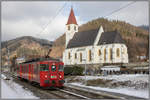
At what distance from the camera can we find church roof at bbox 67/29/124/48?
201 ft

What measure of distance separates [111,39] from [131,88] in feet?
146

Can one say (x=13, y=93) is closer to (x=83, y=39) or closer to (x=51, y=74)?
(x=51, y=74)

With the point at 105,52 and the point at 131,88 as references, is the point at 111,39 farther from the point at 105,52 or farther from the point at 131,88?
the point at 131,88

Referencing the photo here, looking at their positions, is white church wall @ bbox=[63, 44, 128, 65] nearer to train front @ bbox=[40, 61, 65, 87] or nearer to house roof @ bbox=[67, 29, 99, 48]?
house roof @ bbox=[67, 29, 99, 48]

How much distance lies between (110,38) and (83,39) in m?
11.2

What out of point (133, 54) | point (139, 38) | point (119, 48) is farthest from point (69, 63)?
point (139, 38)

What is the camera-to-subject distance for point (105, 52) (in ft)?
207

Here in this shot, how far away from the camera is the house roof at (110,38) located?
60.8 m

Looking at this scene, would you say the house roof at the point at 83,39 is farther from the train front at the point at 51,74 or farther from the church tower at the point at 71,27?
the train front at the point at 51,74

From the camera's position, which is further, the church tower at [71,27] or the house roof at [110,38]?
the church tower at [71,27]

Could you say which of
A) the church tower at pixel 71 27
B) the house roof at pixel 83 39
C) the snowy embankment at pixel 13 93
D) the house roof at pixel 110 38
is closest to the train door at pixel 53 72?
the snowy embankment at pixel 13 93

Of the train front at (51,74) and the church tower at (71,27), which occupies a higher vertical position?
the church tower at (71,27)

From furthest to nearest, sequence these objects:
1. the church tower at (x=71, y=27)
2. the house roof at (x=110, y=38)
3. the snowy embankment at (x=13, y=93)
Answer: the church tower at (x=71, y=27) → the house roof at (x=110, y=38) → the snowy embankment at (x=13, y=93)

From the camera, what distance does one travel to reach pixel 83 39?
7038cm
